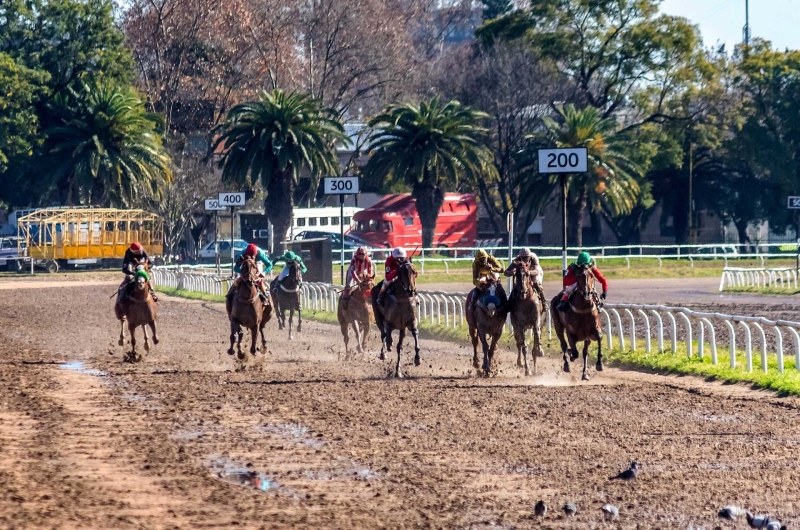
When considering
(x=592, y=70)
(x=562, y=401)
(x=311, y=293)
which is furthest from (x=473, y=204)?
(x=562, y=401)

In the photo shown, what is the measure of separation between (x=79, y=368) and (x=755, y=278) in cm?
2925

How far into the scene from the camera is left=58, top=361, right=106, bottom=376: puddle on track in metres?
18.5

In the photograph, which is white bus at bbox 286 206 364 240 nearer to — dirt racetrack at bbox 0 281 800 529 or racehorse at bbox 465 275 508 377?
dirt racetrack at bbox 0 281 800 529

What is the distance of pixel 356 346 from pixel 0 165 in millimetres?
47418

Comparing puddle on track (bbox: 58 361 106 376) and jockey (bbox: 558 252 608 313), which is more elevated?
jockey (bbox: 558 252 608 313)

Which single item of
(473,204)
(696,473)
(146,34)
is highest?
(146,34)

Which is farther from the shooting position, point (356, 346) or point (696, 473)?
point (356, 346)

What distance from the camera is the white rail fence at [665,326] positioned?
18.0m

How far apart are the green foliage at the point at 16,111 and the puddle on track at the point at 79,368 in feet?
156

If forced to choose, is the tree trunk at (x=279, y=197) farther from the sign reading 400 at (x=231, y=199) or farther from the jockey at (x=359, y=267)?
the jockey at (x=359, y=267)

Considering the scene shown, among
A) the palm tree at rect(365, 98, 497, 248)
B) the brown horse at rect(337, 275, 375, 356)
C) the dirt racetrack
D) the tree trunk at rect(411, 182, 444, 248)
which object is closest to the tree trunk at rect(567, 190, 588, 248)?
the palm tree at rect(365, 98, 497, 248)

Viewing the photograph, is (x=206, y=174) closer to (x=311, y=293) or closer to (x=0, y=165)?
(x=0, y=165)

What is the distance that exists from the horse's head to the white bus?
5032cm

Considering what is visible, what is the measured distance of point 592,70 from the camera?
68.5 m
